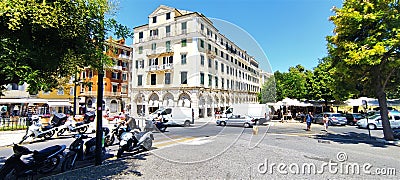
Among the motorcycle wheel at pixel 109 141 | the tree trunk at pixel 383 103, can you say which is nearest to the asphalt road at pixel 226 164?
the motorcycle wheel at pixel 109 141

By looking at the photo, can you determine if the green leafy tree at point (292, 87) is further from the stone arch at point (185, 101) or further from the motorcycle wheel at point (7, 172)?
the motorcycle wheel at point (7, 172)

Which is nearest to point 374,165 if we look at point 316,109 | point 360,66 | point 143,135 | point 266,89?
point 266,89

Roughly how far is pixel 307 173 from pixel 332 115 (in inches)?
742

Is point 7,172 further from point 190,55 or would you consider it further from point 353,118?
point 353,118

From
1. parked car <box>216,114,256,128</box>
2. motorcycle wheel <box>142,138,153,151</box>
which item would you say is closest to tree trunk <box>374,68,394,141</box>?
parked car <box>216,114,256,128</box>

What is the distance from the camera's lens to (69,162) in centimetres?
557

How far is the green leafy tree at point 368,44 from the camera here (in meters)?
9.30

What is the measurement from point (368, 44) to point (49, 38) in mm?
11527

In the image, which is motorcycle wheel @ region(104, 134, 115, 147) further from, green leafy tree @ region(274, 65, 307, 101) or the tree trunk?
green leafy tree @ region(274, 65, 307, 101)

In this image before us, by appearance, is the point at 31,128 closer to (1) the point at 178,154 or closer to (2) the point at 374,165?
(1) the point at 178,154

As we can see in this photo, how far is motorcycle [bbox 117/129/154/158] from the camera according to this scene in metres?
6.79

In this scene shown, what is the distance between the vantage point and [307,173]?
5445 mm

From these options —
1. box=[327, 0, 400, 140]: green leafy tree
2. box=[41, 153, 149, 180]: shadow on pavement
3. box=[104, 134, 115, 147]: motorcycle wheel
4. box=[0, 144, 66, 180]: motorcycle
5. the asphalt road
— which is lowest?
the asphalt road

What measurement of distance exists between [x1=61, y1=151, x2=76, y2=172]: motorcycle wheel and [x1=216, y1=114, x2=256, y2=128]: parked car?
1416 centimetres
